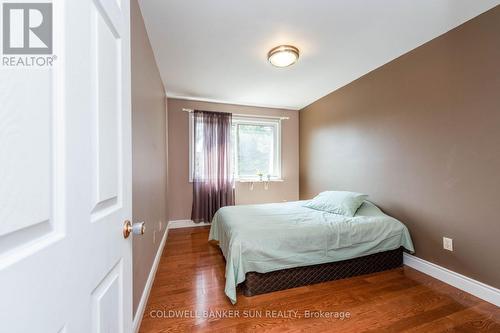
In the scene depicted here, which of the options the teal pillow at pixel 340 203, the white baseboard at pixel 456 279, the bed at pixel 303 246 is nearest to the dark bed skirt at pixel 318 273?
the bed at pixel 303 246

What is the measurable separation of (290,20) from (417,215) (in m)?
2.39

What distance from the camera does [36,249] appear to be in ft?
1.25

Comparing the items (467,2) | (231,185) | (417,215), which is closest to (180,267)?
(231,185)

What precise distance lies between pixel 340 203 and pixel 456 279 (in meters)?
1.19

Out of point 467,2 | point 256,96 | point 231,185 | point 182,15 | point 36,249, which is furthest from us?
point 231,185

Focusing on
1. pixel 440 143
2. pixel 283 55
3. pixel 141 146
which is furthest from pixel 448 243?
pixel 141 146

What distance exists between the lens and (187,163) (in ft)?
12.6

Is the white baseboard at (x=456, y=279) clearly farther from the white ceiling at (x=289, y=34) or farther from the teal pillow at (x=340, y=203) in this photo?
the white ceiling at (x=289, y=34)

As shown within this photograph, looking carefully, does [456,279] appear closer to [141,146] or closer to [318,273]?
[318,273]

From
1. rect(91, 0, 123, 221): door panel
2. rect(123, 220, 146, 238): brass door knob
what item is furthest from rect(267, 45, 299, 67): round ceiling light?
rect(123, 220, 146, 238): brass door knob

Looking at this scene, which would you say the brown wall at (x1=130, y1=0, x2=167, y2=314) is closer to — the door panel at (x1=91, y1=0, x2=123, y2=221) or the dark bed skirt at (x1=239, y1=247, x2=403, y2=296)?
the door panel at (x1=91, y1=0, x2=123, y2=221)

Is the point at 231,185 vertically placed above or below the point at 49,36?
below

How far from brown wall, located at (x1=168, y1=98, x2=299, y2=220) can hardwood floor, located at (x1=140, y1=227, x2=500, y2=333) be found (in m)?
1.76

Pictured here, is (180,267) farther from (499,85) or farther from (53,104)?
(499,85)
